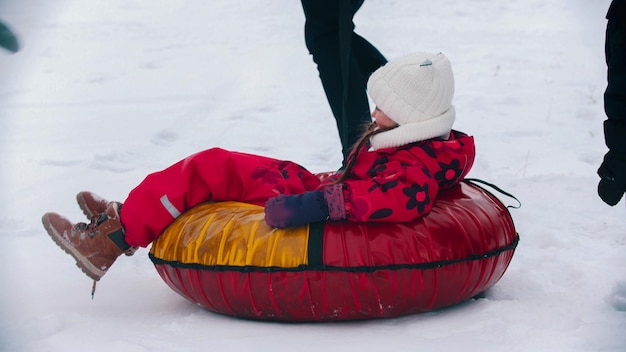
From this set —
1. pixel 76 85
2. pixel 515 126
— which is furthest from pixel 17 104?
pixel 515 126

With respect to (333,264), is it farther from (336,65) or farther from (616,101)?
(336,65)

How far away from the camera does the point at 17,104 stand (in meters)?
6.11

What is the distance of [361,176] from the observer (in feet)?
8.59

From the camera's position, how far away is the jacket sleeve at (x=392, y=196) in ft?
7.80

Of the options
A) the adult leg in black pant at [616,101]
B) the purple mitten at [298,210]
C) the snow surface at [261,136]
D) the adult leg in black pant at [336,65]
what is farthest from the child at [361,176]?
the adult leg in black pant at [336,65]

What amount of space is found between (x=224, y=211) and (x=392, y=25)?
20.0 ft

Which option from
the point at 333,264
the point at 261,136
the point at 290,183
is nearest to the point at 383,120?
the point at 290,183

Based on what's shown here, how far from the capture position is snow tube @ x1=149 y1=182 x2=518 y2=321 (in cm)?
236

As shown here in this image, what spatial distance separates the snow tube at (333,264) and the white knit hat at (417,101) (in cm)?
27

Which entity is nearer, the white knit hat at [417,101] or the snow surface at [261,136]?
→ the snow surface at [261,136]

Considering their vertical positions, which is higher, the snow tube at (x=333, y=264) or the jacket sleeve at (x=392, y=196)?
the jacket sleeve at (x=392, y=196)

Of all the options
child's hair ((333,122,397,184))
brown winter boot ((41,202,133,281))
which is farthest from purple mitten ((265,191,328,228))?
brown winter boot ((41,202,133,281))

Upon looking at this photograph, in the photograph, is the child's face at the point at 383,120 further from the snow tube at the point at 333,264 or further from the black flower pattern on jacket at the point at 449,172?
the snow tube at the point at 333,264

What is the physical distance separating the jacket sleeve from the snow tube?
1.9 inches
